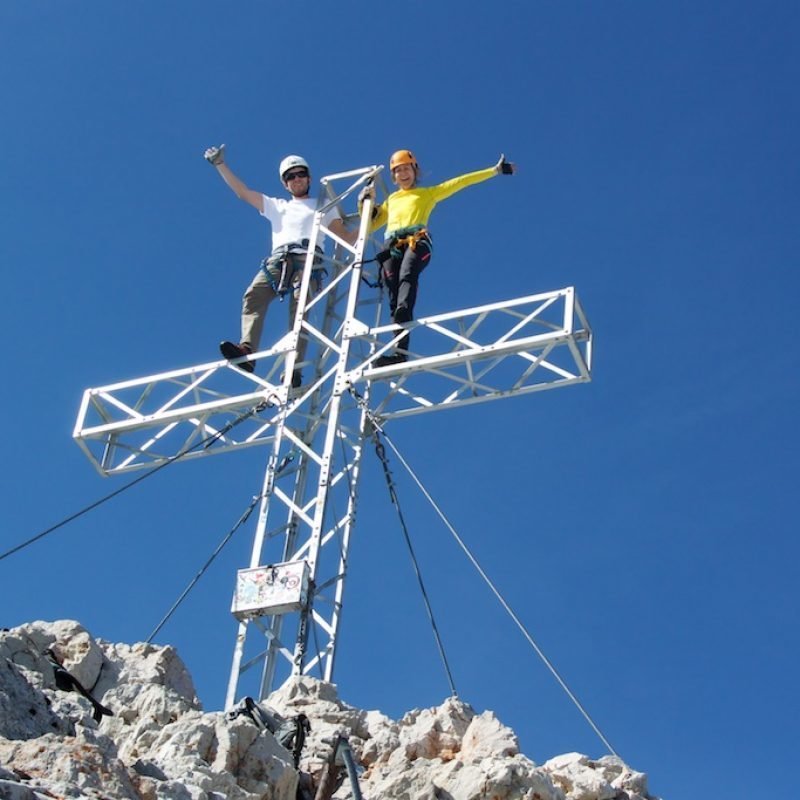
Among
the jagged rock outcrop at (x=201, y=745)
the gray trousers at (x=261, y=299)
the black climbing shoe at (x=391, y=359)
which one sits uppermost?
the gray trousers at (x=261, y=299)

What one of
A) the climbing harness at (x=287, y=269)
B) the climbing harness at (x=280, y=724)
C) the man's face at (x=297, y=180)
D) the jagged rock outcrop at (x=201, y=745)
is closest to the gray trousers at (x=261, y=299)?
the climbing harness at (x=287, y=269)

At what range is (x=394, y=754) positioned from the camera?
35.9ft

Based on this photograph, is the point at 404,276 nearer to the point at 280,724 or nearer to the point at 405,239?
the point at 405,239

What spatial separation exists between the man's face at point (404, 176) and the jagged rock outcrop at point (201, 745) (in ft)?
21.7

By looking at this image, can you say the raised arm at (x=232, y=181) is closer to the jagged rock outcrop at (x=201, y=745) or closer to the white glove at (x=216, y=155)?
the white glove at (x=216, y=155)

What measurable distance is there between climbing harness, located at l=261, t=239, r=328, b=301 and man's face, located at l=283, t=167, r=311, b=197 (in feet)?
2.38

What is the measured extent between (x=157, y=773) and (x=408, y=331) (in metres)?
8.06

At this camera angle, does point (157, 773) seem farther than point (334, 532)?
No

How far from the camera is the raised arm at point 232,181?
1705 cm

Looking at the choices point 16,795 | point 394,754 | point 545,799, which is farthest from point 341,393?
point 16,795

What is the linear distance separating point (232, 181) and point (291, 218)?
963mm

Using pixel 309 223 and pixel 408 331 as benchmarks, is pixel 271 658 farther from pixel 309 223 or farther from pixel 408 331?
pixel 309 223

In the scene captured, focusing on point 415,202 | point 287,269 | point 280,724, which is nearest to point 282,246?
point 287,269

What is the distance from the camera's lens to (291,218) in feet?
54.7
